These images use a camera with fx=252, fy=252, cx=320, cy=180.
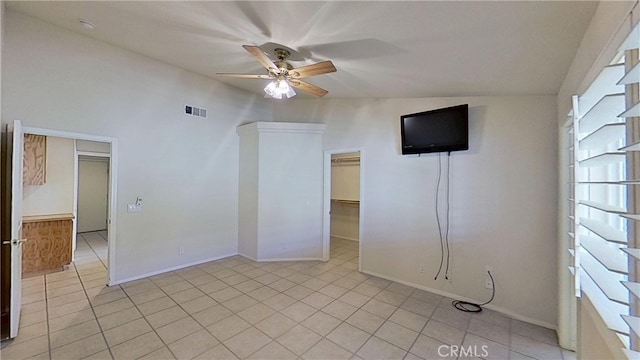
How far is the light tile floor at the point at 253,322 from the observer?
7.13 ft

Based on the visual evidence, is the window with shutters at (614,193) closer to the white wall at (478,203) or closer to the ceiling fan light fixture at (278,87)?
the white wall at (478,203)

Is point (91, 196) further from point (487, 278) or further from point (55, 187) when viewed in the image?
point (487, 278)

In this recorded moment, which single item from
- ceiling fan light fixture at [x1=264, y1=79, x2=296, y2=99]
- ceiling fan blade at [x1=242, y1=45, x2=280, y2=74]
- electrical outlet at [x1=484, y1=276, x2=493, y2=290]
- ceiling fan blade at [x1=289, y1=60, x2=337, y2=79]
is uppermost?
ceiling fan blade at [x1=242, y1=45, x2=280, y2=74]

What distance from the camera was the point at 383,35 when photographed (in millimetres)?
2094

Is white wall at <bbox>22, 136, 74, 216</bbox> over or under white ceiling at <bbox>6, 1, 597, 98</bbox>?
under

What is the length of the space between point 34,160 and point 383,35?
18.4ft

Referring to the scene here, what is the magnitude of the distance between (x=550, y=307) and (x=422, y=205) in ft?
5.33

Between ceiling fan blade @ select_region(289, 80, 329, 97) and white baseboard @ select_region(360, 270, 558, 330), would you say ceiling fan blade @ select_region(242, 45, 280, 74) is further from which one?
white baseboard @ select_region(360, 270, 558, 330)

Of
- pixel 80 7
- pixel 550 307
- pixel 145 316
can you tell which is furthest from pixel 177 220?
pixel 550 307

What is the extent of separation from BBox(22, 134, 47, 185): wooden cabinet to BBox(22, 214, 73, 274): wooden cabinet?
64 cm

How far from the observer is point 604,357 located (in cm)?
123

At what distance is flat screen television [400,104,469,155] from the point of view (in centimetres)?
304

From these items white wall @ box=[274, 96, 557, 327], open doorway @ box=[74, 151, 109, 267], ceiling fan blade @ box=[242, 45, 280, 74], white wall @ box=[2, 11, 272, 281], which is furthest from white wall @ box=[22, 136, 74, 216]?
white wall @ box=[274, 96, 557, 327]

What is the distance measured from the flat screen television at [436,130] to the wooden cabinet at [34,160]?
18.8 ft
